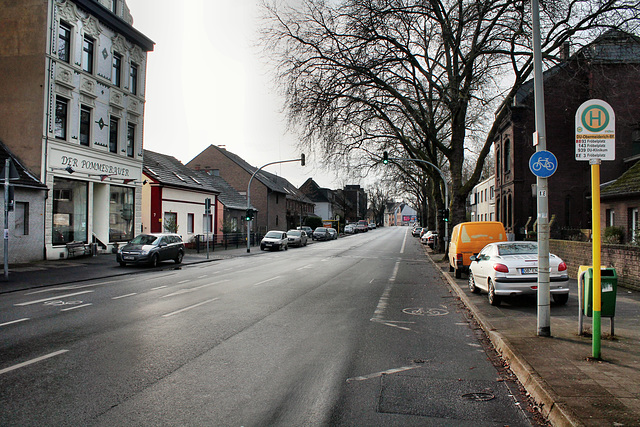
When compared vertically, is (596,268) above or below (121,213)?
below

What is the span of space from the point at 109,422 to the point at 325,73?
1770cm

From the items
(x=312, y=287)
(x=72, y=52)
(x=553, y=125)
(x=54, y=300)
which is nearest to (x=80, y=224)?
(x=72, y=52)

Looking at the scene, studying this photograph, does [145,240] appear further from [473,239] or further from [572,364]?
[572,364]

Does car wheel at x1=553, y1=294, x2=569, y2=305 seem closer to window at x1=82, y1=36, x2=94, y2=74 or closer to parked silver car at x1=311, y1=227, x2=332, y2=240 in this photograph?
window at x1=82, y1=36, x2=94, y2=74

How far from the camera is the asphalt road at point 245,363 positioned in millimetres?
4395

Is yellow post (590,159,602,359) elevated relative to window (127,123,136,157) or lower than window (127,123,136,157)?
lower

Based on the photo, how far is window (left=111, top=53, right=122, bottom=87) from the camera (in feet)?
82.3

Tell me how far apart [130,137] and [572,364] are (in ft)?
86.8

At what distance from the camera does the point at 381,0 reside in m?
17.6

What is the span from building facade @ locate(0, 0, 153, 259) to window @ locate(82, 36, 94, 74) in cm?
5

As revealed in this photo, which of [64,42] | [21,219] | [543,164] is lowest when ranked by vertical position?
[21,219]

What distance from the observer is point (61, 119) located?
70.6 feet

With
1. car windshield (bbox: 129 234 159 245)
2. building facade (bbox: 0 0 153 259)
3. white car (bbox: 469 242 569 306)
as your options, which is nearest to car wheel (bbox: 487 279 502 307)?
white car (bbox: 469 242 569 306)

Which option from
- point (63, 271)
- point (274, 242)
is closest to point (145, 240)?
point (63, 271)
